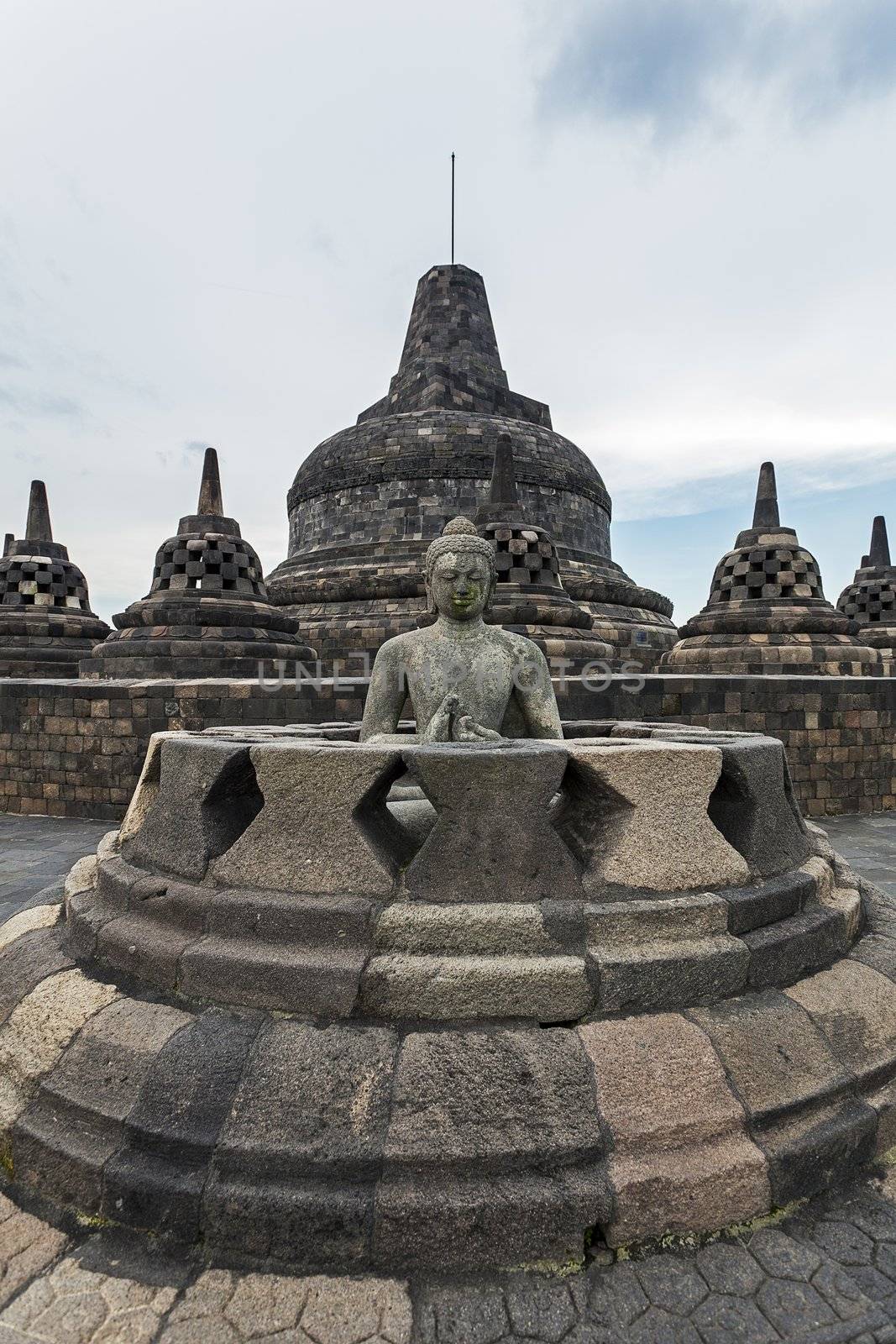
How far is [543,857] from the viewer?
2.20 meters

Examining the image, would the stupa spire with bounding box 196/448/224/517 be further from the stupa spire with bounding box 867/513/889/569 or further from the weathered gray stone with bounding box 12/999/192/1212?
the stupa spire with bounding box 867/513/889/569

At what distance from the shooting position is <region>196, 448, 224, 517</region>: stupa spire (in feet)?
42.5

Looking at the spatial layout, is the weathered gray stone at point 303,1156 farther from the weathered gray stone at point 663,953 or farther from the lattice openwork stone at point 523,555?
the lattice openwork stone at point 523,555

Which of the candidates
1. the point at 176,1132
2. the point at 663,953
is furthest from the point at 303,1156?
the point at 663,953

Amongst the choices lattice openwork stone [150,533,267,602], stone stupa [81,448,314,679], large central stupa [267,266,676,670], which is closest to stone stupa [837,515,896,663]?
large central stupa [267,266,676,670]

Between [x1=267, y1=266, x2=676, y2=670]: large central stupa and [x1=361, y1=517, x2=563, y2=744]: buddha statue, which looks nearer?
[x1=361, y1=517, x2=563, y2=744]: buddha statue

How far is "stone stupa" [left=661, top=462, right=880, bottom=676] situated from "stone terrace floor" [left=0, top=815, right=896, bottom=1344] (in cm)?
1128

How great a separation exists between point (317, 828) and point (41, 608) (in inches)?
627

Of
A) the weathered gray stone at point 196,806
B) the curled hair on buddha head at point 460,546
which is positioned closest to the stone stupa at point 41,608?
the curled hair on buddha head at point 460,546

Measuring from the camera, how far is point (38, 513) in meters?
16.1

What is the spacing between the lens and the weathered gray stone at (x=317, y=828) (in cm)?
222

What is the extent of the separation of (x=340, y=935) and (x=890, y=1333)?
147 centimetres

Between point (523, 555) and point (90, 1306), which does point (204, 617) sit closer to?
point (523, 555)

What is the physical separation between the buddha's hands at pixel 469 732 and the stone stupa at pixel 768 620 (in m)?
10.1
